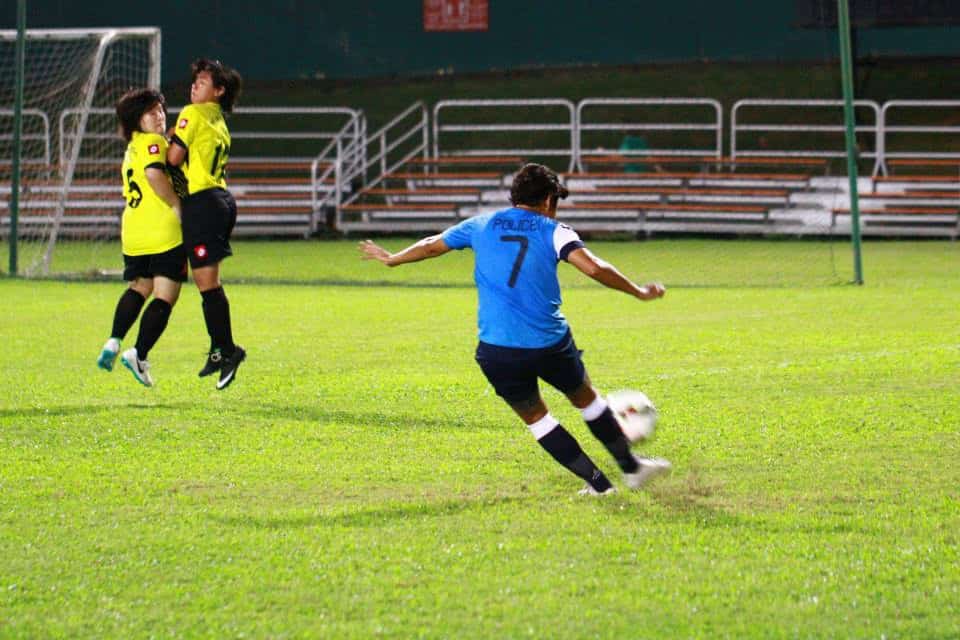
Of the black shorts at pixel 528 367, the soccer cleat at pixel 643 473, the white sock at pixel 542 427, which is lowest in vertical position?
the soccer cleat at pixel 643 473

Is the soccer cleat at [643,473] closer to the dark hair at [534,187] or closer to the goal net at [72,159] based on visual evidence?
the dark hair at [534,187]

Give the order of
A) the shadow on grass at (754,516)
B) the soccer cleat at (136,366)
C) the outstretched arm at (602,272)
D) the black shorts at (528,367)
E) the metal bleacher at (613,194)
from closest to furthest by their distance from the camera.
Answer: the shadow on grass at (754,516), the outstretched arm at (602,272), the black shorts at (528,367), the soccer cleat at (136,366), the metal bleacher at (613,194)

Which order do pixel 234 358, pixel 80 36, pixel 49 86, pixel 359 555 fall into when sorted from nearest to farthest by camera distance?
pixel 359 555 → pixel 234 358 → pixel 80 36 → pixel 49 86

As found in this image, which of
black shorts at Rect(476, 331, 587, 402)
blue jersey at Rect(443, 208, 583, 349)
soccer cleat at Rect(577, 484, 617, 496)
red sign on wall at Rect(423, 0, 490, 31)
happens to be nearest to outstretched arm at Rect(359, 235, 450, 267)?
blue jersey at Rect(443, 208, 583, 349)

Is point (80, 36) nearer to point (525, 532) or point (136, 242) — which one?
point (136, 242)

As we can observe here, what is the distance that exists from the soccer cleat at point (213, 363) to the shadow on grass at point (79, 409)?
A: 0.76 feet

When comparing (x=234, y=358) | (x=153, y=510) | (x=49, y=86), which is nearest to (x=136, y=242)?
(x=234, y=358)

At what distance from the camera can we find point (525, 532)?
577cm

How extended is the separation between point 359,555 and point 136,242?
4389 mm

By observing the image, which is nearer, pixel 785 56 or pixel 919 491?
pixel 919 491

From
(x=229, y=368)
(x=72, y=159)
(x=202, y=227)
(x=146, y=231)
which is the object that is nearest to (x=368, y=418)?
(x=229, y=368)

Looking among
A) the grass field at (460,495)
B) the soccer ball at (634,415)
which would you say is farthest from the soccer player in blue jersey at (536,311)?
the grass field at (460,495)

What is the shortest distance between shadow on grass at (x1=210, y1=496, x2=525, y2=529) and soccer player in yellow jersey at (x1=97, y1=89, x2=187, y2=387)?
328cm

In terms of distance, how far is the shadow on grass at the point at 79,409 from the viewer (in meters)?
8.60
